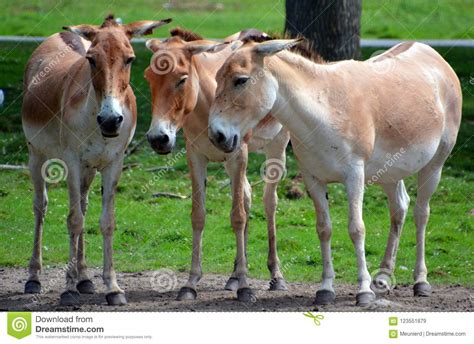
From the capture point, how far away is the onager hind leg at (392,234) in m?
10.3

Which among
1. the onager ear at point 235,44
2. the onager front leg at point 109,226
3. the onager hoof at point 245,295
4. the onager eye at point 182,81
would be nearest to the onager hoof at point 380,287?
the onager hoof at point 245,295

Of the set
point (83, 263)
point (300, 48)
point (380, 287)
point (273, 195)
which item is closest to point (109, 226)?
point (83, 263)

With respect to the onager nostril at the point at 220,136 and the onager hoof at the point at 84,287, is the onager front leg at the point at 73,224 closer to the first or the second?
the onager hoof at the point at 84,287

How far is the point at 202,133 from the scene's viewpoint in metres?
9.85

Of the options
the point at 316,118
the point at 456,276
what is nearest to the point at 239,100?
the point at 316,118

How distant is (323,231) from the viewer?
9594mm

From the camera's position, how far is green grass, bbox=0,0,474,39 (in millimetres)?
27594

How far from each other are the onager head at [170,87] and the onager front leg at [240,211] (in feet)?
2.39

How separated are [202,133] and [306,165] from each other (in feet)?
3.53

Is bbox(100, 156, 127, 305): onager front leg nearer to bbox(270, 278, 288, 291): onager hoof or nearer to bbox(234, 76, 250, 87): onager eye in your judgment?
bbox(234, 76, 250, 87): onager eye

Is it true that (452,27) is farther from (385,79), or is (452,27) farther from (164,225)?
(385,79)

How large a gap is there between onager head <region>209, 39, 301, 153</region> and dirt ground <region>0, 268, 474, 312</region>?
5.46 ft

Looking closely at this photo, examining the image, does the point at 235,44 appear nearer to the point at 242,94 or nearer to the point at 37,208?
the point at 242,94

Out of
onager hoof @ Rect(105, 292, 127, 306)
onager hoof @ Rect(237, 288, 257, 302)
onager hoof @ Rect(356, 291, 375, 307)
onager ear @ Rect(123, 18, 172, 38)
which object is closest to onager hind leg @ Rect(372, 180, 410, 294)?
onager hoof @ Rect(356, 291, 375, 307)
